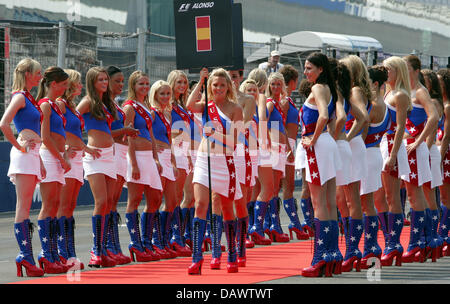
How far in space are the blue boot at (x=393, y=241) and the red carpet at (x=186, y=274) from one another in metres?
0.84

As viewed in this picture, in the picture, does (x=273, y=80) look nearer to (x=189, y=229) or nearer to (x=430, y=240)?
(x=189, y=229)

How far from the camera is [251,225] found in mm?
12781

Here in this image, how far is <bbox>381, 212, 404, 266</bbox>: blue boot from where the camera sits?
32.6 feet

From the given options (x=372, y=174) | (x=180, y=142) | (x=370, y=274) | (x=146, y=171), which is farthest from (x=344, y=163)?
(x=180, y=142)

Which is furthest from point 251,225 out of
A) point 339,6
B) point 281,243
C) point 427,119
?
point 339,6

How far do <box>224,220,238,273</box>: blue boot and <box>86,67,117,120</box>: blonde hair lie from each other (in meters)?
1.75

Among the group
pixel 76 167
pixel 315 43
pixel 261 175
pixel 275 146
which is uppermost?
pixel 315 43

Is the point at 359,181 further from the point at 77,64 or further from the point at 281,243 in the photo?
the point at 77,64

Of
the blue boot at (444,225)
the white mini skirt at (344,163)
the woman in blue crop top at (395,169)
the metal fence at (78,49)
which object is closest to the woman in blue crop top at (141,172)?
the white mini skirt at (344,163)

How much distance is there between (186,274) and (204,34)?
254 centimetres

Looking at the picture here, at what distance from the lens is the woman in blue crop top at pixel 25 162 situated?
9391mm

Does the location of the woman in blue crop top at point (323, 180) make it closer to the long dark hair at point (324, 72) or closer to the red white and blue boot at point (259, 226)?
the long dark hair at point (324, 72)

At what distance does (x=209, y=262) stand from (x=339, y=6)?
95.6 ft

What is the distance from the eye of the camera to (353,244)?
9500 mm
